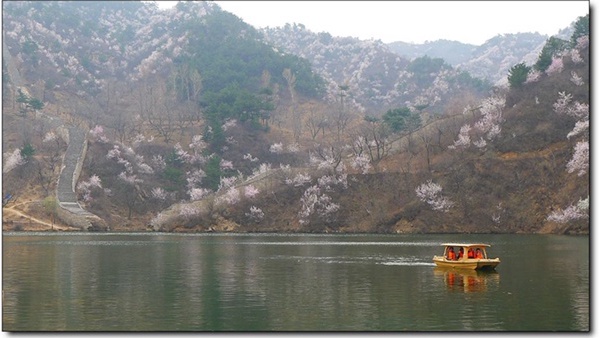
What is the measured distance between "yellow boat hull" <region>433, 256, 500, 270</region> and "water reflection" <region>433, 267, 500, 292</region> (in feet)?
1.14

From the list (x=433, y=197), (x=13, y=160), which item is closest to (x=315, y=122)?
(x=13, y=160)

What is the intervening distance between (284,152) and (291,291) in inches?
3954

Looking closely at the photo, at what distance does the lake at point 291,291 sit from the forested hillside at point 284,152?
2907 cm

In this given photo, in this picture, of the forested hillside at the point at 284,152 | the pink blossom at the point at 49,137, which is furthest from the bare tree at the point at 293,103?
the pink blossom at the point at 49,137

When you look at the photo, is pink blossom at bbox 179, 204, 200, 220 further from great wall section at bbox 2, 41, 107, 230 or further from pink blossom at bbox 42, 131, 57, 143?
pink blossom at bbox 42, 131, 57, 143

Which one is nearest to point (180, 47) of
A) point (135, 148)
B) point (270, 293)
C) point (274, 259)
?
point (135, 148)

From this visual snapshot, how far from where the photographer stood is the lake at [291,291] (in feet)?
99.3

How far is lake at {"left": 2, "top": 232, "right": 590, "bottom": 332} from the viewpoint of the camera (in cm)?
3027

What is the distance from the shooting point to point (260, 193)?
109 m

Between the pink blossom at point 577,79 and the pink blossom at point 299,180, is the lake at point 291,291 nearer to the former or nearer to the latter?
the pink blossom at point 577,79

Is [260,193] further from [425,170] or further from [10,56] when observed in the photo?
[10,56]

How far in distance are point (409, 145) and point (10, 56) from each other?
317 ft

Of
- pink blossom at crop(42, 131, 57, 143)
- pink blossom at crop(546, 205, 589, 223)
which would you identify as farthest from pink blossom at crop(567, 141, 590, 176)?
pink blossom at crop(42, 131, 57, 143)

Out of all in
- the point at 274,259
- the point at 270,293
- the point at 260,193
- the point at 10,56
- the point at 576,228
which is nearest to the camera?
the point at 270,293
